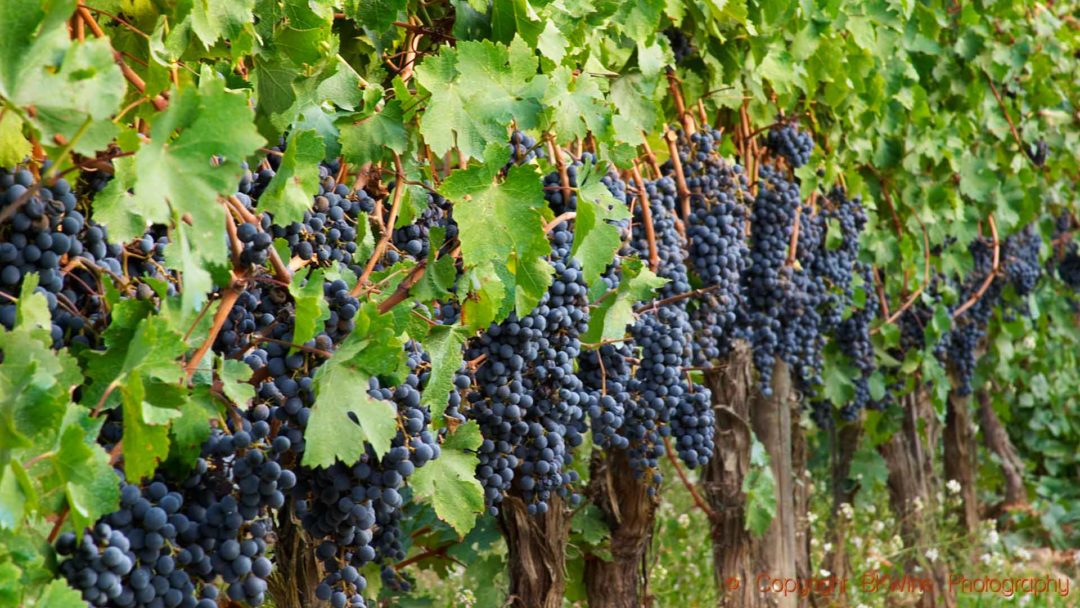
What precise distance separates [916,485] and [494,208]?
483 centimetres

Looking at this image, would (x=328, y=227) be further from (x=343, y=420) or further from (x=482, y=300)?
(x=343, y=420)

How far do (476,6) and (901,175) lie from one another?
3.09m

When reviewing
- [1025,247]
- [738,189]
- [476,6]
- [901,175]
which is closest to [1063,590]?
[1025,247]

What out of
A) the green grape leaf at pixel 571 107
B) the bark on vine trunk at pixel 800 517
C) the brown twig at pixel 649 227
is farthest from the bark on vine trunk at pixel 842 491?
the green grape leaf at pixel 571 107

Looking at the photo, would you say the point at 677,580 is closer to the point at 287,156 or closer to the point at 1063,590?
the point at 1063,590

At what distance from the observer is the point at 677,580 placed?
18.1ft

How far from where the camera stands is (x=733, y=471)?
12.4 ft

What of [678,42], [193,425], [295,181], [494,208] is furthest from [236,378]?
[678,42]

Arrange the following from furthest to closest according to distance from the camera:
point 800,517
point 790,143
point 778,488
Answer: point 800,517, point 778,488, point 790,143

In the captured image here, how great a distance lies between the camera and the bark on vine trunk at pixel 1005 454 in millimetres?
7535

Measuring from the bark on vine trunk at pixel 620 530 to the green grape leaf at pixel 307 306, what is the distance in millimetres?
1781

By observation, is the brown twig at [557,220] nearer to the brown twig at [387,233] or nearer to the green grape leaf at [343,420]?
the brown twig at [387,233]

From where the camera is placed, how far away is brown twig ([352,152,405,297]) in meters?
1.80

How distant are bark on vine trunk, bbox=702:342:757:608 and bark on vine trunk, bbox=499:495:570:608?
37.0 inches
